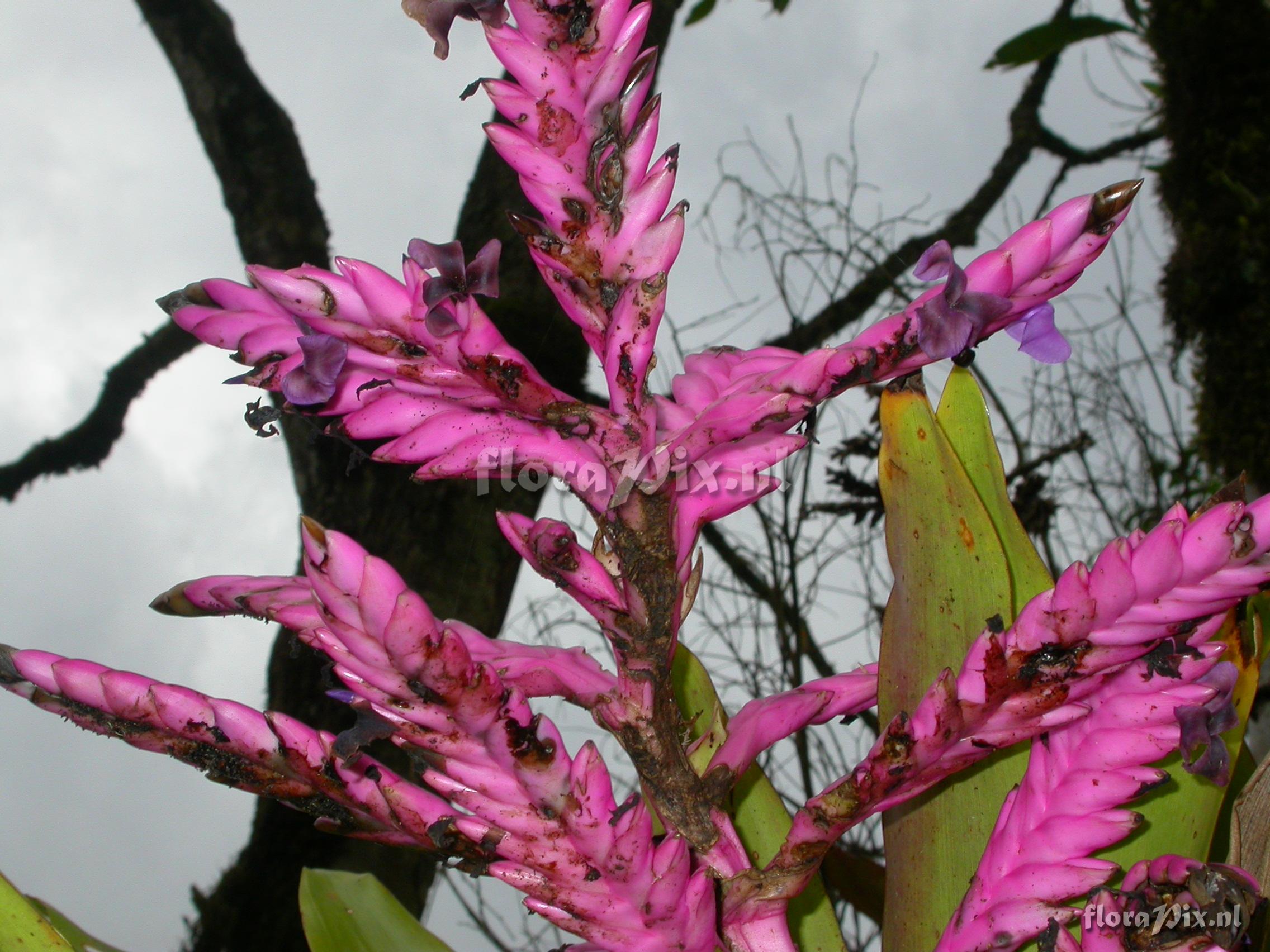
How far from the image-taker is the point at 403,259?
0.32 m

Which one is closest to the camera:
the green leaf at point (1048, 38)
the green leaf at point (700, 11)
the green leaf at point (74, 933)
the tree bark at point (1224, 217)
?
the green leaf at point (74, 933)

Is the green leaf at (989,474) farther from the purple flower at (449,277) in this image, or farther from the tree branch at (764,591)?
the tree branch at (764,591)

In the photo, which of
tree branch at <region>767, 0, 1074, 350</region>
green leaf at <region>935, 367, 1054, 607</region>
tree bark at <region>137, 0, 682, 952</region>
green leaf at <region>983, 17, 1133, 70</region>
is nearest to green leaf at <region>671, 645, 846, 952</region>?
green leaf at <region>935, 367, 1054, 607</region>

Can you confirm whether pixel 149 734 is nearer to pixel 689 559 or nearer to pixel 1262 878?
pixel 689 559

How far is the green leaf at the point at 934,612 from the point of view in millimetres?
466

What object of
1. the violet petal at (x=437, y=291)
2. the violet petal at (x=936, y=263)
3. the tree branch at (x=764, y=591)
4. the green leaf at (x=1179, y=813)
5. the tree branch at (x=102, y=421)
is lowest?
the violet petal at (x=437, y=291)

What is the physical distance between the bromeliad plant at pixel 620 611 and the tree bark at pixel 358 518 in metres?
0.80

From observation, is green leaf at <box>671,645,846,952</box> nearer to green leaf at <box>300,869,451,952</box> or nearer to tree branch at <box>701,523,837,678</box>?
green leaf at <box>300,869,451,952</box>

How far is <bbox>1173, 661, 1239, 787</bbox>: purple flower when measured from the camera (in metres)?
0.35

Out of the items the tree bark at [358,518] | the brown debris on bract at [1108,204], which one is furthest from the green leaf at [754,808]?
the tree bark at [358,518]

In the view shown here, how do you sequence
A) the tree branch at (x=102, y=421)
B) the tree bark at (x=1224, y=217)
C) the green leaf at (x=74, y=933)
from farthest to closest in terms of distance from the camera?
the tree branch at (x=102, y=421), the tree bark at (x=1224, y=217), the green leaf at (x=74, y=933)

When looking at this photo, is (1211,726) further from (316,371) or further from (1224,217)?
(1224,217)

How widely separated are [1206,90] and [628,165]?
69.8 inches

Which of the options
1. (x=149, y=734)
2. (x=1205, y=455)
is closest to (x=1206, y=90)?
(x=1205, y=455)
